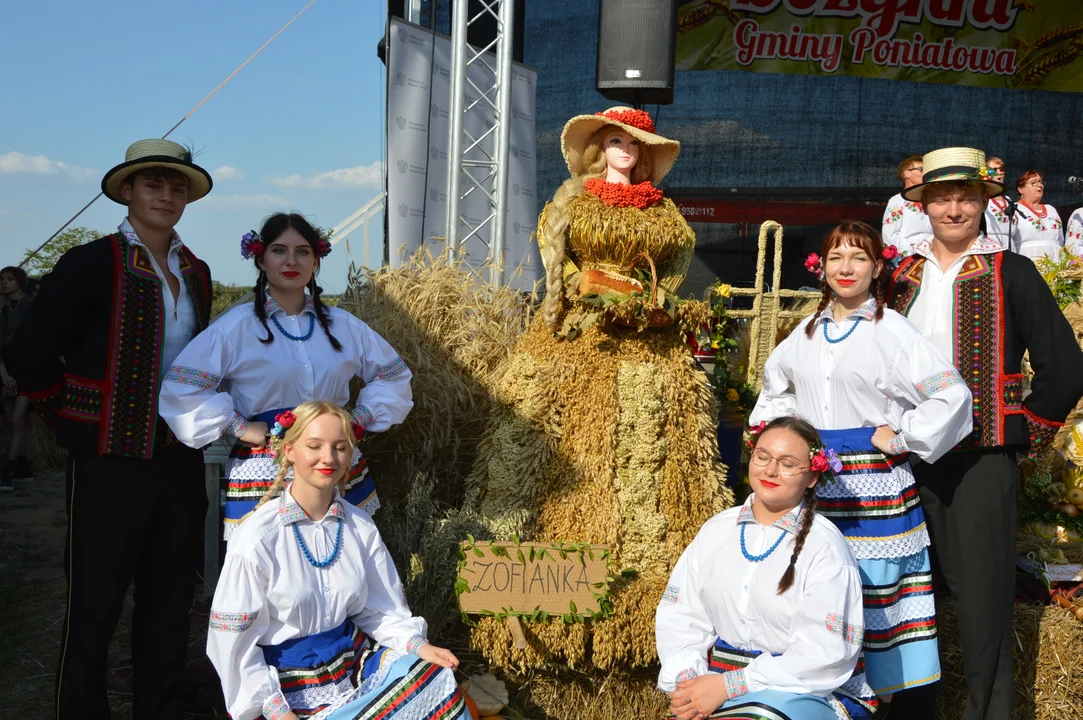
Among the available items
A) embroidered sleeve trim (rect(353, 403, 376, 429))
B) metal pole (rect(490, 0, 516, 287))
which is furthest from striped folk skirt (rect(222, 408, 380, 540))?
metal pole (rect(490, 0, 516, 287))

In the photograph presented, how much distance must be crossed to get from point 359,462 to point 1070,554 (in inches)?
116

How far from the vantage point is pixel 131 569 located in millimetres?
2934

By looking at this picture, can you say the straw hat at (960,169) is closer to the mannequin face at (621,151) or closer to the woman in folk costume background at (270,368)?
the mannequin face at (621,151)

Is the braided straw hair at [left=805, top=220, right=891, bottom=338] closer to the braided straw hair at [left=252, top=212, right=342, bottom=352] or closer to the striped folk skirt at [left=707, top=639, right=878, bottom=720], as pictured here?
the striped folk skirt at [left=707, top=639, right=878, bottom=720]

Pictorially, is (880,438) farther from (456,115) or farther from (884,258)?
(456,115)

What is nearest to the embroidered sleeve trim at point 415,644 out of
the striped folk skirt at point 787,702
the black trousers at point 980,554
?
the striped folk skirt at point 787,702

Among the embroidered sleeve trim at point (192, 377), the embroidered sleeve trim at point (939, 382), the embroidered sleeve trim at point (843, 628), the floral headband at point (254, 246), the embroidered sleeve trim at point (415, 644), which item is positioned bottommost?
the embroidered sleeve trim at point (415, 644)

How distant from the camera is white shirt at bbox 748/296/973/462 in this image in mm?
2779

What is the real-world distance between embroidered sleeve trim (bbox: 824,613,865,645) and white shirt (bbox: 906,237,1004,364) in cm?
99

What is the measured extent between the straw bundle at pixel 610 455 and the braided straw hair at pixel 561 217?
0.57 ft

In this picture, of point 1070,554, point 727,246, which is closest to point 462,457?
point 1070,554

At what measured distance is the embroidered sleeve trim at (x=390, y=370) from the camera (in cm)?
321

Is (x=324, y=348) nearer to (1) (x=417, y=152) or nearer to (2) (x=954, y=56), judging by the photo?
(1) (x=417, y=152)

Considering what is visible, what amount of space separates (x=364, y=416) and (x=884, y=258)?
71.6 inches
